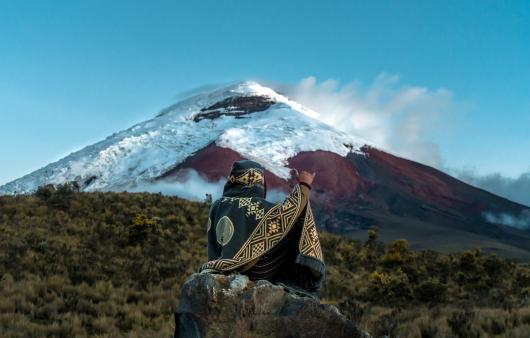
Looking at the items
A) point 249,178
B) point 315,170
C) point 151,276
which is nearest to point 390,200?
point 315,170

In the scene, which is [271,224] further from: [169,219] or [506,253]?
[506,253]

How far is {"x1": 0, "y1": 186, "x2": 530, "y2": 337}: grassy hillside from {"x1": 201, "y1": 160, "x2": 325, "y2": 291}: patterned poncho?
359cm

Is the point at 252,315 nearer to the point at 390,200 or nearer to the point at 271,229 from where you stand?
the point at 271,229

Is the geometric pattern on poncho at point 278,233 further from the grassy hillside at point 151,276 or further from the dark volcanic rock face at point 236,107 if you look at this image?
the dark volcanic rock face at point 236,107

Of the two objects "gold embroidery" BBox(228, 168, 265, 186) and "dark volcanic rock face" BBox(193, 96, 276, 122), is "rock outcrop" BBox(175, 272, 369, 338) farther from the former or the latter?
"dark volcanic rock face" BBox(193, 96, 276, 122)

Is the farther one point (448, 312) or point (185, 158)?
point (185, 158)

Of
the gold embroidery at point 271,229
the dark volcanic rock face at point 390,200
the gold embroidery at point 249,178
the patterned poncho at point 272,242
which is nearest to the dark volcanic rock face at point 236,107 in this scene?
the dark volcanic rock face at point 390,200

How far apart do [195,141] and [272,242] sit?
233ft

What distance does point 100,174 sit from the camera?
221 feet

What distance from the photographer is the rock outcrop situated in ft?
17.4

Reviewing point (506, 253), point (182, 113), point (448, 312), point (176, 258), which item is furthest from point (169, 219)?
point (182, 113)

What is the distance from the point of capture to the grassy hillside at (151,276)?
10.0 meters

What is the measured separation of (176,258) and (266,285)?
1350 centimetres

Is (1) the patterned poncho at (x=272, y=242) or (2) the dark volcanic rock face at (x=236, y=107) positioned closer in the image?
(1) the patterned poncho at (x=272, y=242)
